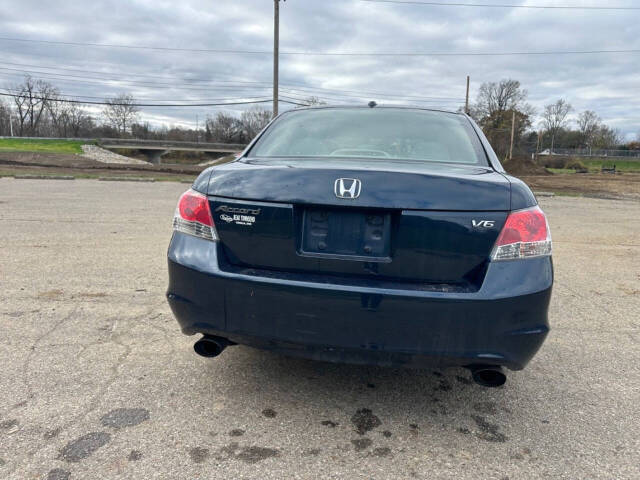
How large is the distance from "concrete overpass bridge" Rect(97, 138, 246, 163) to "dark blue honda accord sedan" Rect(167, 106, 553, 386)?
60.7 m

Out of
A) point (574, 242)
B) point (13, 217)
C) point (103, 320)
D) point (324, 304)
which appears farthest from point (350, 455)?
point (13, 217)

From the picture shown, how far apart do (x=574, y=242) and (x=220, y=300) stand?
6937 millimetres

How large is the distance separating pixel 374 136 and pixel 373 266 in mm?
1219

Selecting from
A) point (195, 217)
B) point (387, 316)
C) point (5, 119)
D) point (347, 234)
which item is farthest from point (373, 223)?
point (5, 119)

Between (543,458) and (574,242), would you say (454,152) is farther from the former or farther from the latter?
(574,242)

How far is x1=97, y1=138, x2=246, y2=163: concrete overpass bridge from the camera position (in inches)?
2356

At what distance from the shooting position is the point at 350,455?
6.70ft

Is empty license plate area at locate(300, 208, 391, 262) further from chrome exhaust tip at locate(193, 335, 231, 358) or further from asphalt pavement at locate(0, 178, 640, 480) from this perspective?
asphalt pavement at locate(0, 178, 640, 480)

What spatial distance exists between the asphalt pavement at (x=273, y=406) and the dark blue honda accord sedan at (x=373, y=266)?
15.8 inches

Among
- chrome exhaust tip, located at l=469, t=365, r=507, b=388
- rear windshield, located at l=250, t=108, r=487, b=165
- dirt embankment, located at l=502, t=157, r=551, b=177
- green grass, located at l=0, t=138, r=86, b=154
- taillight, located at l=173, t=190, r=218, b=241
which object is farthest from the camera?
green grass, located at l=0, t=138, r=86, b=154

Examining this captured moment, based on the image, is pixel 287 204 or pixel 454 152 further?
pixel 454 152

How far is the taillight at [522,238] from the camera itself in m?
2.00

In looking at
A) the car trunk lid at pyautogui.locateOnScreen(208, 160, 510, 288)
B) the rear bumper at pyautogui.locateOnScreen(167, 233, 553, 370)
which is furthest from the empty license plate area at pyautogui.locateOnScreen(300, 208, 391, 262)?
the rear bumper at pyautogui.locateOnScreen(167, 233, 553, 370)

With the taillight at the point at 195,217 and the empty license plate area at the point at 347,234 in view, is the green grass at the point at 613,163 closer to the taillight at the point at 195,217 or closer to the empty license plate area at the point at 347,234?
the empty license plate area at the point at 347,234
